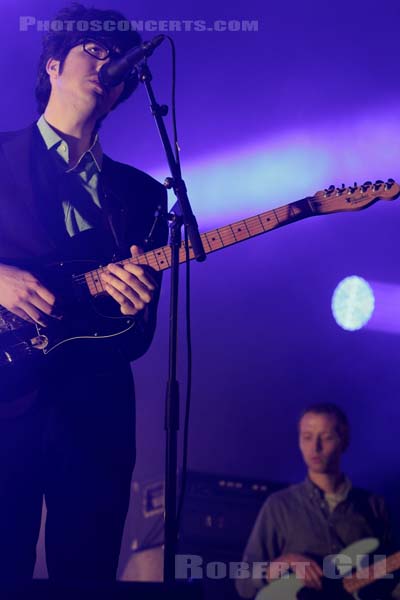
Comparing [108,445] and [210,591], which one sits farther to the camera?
[210,591]

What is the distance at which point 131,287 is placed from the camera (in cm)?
247

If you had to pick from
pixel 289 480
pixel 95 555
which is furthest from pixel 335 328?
pixel 95 555

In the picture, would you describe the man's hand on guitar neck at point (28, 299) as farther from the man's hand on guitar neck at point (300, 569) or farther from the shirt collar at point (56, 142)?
the man's hand on guitar neck at point (300, 569)

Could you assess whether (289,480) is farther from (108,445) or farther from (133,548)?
(108,445)

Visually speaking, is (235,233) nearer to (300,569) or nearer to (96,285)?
(96,285)

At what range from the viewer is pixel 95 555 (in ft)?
8.21

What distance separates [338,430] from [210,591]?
90cm

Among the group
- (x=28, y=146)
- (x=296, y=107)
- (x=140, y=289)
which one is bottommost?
(x=140, y=289)

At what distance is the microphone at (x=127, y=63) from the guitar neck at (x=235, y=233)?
25.8 inches

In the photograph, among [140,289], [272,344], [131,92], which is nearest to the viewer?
[140,289]

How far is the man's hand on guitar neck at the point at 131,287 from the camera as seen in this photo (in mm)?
2467

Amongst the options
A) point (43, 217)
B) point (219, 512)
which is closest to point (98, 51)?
point (43, 217)

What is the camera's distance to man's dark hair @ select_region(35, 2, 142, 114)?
9.65ft

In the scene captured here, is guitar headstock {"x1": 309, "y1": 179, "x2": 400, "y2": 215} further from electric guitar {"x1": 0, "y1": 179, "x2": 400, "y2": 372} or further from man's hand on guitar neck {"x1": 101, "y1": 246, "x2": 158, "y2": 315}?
man's hand on guitar neck {"x1": 101, "y1": 246, "x2": 158, "y2": 315}
